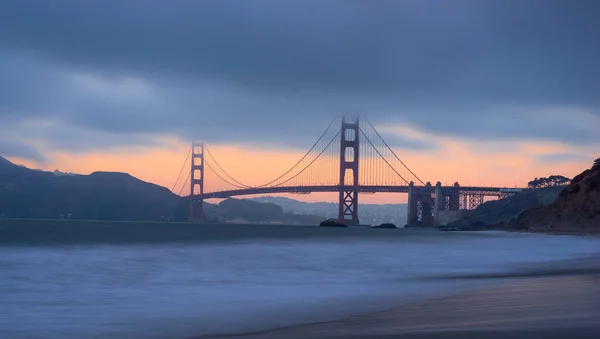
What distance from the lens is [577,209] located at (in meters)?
59.6

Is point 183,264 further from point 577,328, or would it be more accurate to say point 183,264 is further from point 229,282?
point 577,328

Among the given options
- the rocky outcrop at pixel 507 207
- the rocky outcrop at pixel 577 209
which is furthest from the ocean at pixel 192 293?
the rocky outcrop at pixel 507 207

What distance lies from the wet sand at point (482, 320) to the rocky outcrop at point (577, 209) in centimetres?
4891

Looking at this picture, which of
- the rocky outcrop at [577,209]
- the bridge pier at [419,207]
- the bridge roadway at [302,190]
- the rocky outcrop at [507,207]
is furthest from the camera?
the rocky outcrop at [507,207]

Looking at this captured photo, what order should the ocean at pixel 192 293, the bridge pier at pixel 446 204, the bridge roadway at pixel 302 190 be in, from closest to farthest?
the ocean at pixel 192 293 → the bridge roadway at pixel 302 190 → the bridge pier at pixel 446 204

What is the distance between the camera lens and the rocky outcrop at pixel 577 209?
186 ft

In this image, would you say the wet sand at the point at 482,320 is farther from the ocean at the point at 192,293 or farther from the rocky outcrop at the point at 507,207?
the rocky outcrop at the point at 507,207

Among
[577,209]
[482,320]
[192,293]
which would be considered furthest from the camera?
[577,209]

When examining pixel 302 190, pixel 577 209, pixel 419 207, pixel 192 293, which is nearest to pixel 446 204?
pixel 419 207

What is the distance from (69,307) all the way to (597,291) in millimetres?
6874

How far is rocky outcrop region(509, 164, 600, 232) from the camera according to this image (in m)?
56.8

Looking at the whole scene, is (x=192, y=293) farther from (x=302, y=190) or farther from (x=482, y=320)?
(x=302, y=190)

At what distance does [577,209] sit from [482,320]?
5661cm

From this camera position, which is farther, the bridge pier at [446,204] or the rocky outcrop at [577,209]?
the bridge pier at [446,204]
